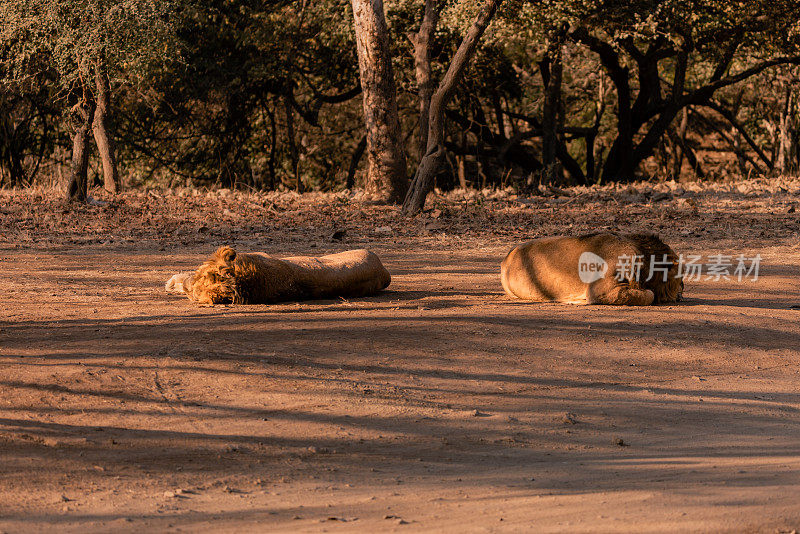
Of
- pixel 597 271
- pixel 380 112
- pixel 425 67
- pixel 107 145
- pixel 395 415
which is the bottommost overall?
pixel 395 415

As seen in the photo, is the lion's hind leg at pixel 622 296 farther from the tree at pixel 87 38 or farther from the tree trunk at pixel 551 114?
the tree trunk at pixel 551 114

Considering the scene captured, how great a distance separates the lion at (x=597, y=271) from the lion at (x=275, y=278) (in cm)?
122

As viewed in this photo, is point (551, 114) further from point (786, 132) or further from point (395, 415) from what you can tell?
point (395, 415)

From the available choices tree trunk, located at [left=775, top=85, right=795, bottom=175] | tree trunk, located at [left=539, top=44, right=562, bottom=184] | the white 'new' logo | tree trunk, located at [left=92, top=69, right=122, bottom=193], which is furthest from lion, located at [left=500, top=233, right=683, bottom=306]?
tree trunk, located at [left=775, top=85, right=795, bottom=175]

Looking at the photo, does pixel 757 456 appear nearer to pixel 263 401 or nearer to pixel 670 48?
pixel 263 401

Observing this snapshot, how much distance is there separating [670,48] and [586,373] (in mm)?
16833

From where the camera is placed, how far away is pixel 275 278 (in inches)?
289

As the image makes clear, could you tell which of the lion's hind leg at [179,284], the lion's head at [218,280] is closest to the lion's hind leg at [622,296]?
the lion's head at [218,280]


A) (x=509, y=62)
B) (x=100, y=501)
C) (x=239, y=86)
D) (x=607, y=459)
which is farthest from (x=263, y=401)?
(x=509, y=62)

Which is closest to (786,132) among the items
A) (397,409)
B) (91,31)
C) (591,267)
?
(91,31)

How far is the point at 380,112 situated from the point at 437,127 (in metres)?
1.75

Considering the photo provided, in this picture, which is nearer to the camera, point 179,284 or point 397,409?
point 397,409

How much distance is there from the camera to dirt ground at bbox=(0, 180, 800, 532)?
3.83 meters

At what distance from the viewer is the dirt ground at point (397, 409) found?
3.83 m
